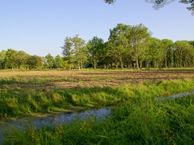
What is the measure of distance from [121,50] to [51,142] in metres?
105

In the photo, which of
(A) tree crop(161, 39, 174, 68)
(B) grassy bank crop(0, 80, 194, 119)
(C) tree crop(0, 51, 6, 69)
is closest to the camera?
(B) grassy bank crop(0, 80, 194, 119)

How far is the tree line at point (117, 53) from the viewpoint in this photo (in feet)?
381

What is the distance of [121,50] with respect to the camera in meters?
115

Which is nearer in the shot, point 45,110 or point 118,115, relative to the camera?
point 118,115

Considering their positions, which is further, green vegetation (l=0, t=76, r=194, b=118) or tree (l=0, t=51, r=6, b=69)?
tree (l=0, t=51, r=6, b=69)

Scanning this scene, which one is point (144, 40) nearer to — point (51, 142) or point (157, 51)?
point (157, 51)

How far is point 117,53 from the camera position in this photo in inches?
4643

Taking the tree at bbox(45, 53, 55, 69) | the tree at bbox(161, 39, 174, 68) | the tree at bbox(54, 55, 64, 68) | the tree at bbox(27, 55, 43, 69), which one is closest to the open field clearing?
the tree at bbox(161, 39, 174, 68)

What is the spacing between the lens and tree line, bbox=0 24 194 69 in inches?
4577

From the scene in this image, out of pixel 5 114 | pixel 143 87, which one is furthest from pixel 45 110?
pixel 143 87

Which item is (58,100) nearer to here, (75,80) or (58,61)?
(75,80)

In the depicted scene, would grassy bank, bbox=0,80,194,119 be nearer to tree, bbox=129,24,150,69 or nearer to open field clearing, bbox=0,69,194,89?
open field clearing, bbox=0,69,194,89

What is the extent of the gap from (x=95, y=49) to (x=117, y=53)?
2039 centimetres

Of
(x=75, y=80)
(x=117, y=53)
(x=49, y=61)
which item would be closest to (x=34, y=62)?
(x=49, y=61)
